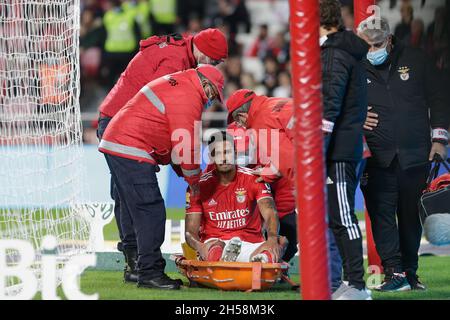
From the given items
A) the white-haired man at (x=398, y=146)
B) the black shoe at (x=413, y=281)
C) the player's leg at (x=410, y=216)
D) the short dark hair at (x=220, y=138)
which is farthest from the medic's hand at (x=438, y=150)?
the short dark hair at (x=220, y=138)

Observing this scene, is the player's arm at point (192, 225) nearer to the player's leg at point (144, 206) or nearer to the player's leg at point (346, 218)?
the player's leg at point (144, 206)

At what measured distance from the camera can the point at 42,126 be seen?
1017 cm

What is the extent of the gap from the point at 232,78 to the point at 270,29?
5.36 ft

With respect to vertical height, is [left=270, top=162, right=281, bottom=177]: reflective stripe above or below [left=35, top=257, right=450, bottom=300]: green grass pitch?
above

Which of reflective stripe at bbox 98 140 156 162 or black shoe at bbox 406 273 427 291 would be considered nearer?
reflective stripe at bbox 98 140 156 162

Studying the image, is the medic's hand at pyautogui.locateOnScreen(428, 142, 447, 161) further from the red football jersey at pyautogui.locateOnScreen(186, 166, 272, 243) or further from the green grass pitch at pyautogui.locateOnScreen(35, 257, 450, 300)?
the red football jersey at pyautogui.locateOnScreen(186, 166, 272, 243)

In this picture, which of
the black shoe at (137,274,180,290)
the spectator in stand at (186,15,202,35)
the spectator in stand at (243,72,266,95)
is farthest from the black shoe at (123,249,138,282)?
the spectator in stand at (186,15,202,35)

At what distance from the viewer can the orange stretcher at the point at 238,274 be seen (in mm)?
8344

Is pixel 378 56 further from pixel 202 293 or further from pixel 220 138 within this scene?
pixel 202 293

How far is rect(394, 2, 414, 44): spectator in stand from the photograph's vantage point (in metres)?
15.8

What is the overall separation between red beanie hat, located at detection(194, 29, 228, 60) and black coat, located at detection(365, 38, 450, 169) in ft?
3.81

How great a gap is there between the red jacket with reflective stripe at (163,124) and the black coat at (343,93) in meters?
1.17
